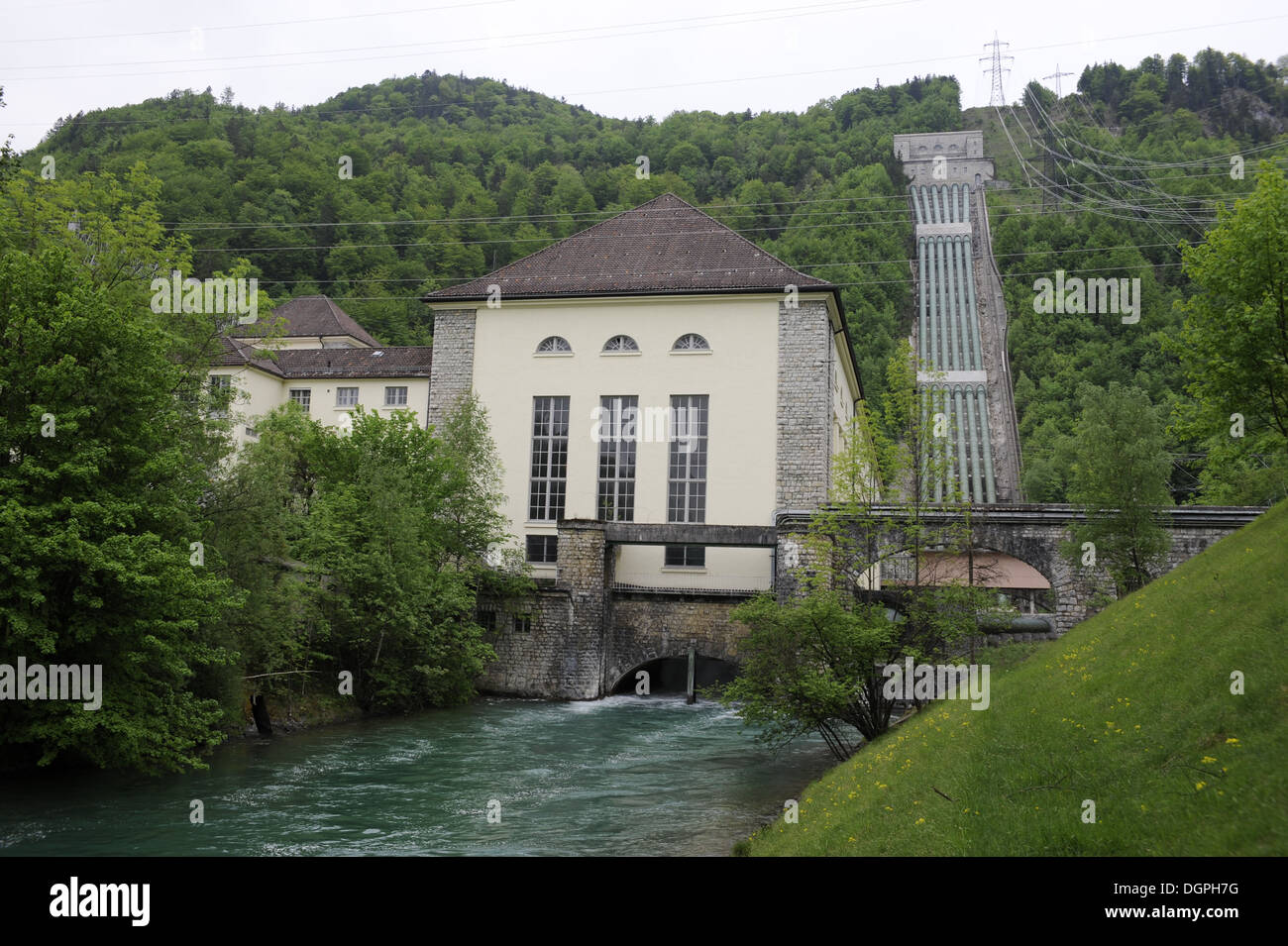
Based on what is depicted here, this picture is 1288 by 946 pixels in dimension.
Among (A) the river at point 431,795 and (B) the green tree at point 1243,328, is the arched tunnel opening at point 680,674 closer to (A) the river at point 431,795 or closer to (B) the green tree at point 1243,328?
(A) the river at point 431,795

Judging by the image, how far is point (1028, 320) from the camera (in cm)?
8375

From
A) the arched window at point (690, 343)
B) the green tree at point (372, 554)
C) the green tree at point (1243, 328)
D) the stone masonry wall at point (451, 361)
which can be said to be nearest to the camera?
the green tree at point (1243, 328)

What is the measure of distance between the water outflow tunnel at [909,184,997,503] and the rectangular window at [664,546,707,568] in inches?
952

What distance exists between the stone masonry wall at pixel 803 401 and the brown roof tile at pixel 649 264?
4.38ft

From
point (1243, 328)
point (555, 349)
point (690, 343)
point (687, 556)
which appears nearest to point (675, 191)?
point (555, 349)

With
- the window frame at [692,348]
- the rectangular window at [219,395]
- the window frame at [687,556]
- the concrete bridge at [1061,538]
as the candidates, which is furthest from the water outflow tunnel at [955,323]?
the rectangular window at [219,395]

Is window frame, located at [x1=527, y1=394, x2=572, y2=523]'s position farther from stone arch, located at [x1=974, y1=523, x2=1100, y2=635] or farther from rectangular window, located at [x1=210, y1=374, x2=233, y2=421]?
rectangular window, located at [x1=210, y1=374, x2=233, y2=421]

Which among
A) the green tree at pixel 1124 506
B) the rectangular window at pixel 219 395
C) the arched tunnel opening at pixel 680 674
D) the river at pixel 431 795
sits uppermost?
the rectangular window at pixel 219 395

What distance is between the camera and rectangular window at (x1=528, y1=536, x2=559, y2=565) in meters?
36.8

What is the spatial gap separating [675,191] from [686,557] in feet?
192

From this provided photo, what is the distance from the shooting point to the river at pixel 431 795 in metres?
13.7

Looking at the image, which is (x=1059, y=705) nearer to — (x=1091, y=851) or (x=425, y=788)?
(x=1091, y=851)

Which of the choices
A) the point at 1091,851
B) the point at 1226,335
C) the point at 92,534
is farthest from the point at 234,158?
the point at 1091,851
